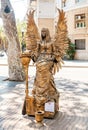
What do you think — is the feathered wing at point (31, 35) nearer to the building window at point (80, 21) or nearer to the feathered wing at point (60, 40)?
the feathered wing at point (60, 40)

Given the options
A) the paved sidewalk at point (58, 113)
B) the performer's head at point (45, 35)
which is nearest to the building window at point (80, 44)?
the paved sidewalk at point (58, 113)

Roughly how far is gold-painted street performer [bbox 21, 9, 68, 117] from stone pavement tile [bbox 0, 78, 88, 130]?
321mm

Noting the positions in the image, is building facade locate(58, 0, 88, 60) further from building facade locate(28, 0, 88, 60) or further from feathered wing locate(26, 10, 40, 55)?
feathered wing locate(26, 10, 40, 55)

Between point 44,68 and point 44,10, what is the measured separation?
27.3 m

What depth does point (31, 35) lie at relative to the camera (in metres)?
5.73

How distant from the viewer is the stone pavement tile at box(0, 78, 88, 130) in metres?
4.94

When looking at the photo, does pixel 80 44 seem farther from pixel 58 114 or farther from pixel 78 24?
pixel 58 114

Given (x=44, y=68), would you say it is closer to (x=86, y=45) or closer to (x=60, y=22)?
(x=60, y=22)

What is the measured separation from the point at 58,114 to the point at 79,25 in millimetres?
20618

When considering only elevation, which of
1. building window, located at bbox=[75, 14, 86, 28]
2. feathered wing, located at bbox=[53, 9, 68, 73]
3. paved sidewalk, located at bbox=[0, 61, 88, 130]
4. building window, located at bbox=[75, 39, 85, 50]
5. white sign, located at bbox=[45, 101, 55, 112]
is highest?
building window, located at bbox=[75, 14, 86, 28]

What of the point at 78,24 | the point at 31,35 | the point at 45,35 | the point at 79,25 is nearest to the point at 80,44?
the point at 79,25

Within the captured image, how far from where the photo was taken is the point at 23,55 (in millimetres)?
5445

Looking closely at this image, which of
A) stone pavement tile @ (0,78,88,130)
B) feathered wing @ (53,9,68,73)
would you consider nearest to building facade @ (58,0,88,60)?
stone pavement tile @ (0,78,88,130)

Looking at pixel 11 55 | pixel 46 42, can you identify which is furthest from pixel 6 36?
pixel 46 42
